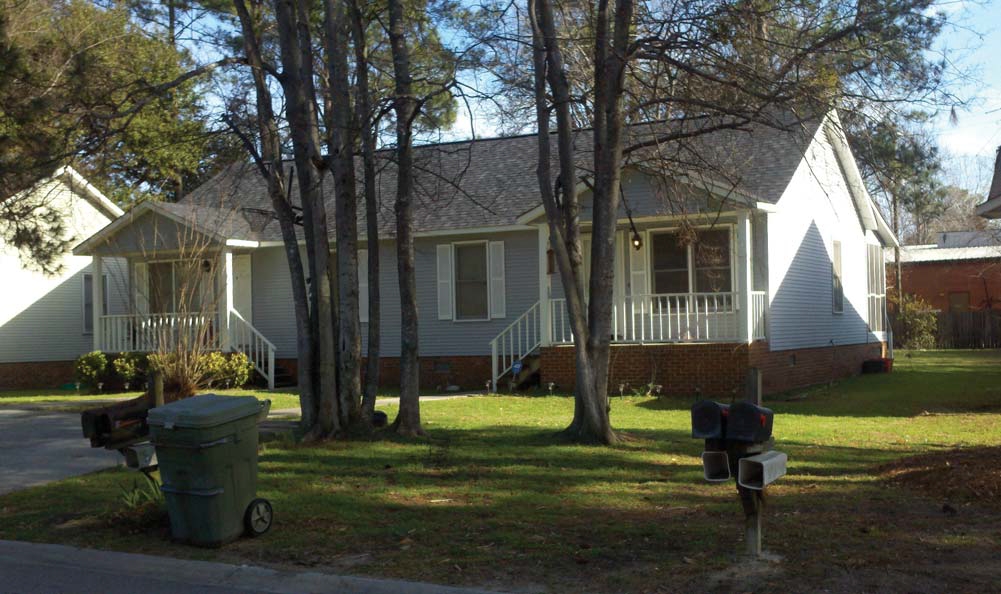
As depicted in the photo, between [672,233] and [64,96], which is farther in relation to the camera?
[672,233]

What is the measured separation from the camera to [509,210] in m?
22.0

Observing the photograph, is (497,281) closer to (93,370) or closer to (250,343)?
(250,343)

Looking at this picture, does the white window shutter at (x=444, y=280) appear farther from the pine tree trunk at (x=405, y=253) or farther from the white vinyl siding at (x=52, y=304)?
the pine tree trunk at (x=405, y=253)

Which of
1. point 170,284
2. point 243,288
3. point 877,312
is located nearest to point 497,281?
point 243,288

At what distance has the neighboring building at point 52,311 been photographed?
26.1m

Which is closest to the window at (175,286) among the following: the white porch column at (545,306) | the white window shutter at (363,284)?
the white window shutter at (363,284)

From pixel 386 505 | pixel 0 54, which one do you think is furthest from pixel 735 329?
pixel 0 54

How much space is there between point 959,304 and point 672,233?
29872 mm

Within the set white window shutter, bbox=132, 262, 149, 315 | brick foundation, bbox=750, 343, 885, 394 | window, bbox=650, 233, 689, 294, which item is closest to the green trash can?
brick foundation, bbox=750, 343, 885, 394

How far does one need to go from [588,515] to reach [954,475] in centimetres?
334

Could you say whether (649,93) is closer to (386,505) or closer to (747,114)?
(747,114)

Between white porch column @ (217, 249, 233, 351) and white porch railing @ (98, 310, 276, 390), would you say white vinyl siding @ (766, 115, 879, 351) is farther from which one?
white porch column @ (217, 249, 233, 351)

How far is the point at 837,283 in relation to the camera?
24.3 meters

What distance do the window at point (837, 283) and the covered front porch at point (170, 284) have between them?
13053 millimetres
